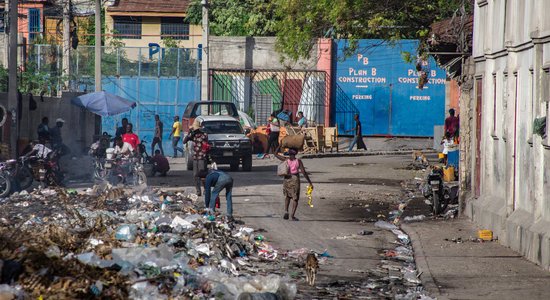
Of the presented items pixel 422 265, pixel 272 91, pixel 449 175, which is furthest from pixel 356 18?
pixel 422 265

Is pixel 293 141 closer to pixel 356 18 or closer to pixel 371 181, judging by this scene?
pixel 356 18

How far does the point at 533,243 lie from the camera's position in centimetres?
1318

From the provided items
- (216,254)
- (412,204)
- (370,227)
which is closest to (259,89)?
(412,204)

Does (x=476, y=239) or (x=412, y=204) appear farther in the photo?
(x=412, y=204)

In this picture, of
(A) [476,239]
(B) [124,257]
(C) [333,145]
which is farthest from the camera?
(C) [333,145]

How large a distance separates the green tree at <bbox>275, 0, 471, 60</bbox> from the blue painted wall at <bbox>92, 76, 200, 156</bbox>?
1019cm

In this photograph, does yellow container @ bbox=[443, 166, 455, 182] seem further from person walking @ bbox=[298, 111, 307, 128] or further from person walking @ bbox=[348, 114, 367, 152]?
person walking @ bbox=[298, 111, 307, 128]

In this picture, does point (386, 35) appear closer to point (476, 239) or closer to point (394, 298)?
point (476, 239)

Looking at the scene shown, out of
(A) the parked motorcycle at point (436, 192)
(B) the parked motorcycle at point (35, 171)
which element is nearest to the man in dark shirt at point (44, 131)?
(B) the parked motorcycle at point (35, 171)

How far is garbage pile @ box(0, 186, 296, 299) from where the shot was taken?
8.91m

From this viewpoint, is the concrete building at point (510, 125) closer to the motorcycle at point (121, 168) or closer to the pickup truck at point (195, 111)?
the motorcycle at point (121, 168)

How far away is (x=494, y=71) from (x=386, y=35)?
13036 mm

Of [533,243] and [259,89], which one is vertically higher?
[259,89]

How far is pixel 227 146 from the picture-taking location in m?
30.8
